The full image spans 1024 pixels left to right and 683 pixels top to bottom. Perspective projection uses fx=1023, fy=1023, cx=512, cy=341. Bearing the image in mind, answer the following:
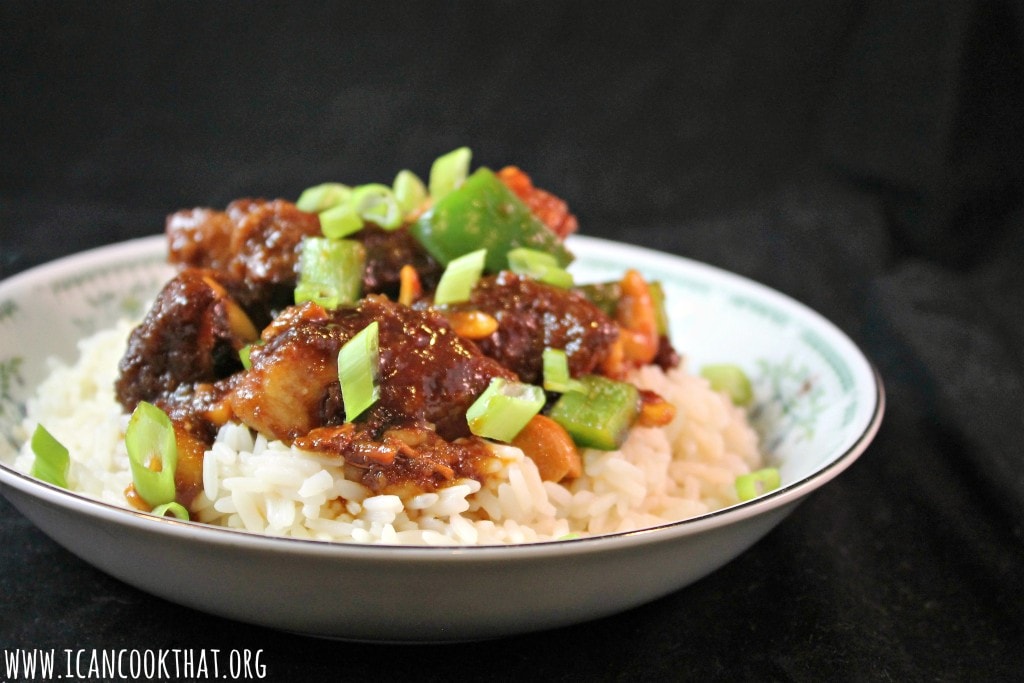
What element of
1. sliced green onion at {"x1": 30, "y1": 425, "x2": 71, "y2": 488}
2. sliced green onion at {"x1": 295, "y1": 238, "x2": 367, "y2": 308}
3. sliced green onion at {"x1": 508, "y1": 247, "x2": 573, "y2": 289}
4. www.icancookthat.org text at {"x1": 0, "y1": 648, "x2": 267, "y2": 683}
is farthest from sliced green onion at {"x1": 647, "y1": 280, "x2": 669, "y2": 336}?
sliced green onion at {"x1": 30, "y1": 425, "x2": 71, "y2": 488}

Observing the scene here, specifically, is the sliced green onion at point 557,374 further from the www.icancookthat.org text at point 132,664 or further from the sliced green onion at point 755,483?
the www.icancookthat.org text at point 132,664

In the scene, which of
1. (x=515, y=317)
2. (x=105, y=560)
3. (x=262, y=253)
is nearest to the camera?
(x=105, y=560)

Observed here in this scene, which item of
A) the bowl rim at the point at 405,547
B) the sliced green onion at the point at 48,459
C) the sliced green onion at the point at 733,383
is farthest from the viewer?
the sliced green onion at the point at 733,383

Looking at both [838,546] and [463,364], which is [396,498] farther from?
[838,546]

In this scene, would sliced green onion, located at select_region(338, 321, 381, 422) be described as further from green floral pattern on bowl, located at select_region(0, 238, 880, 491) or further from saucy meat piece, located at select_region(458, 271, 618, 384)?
green floral pattern on bowl, located at select_region(0, 238, 880, 491)

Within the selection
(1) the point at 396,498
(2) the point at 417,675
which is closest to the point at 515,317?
(1) the point at 396,498

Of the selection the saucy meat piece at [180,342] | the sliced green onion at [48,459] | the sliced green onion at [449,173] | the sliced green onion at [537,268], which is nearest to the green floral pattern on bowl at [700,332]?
the sliced green onion at [48,459]
